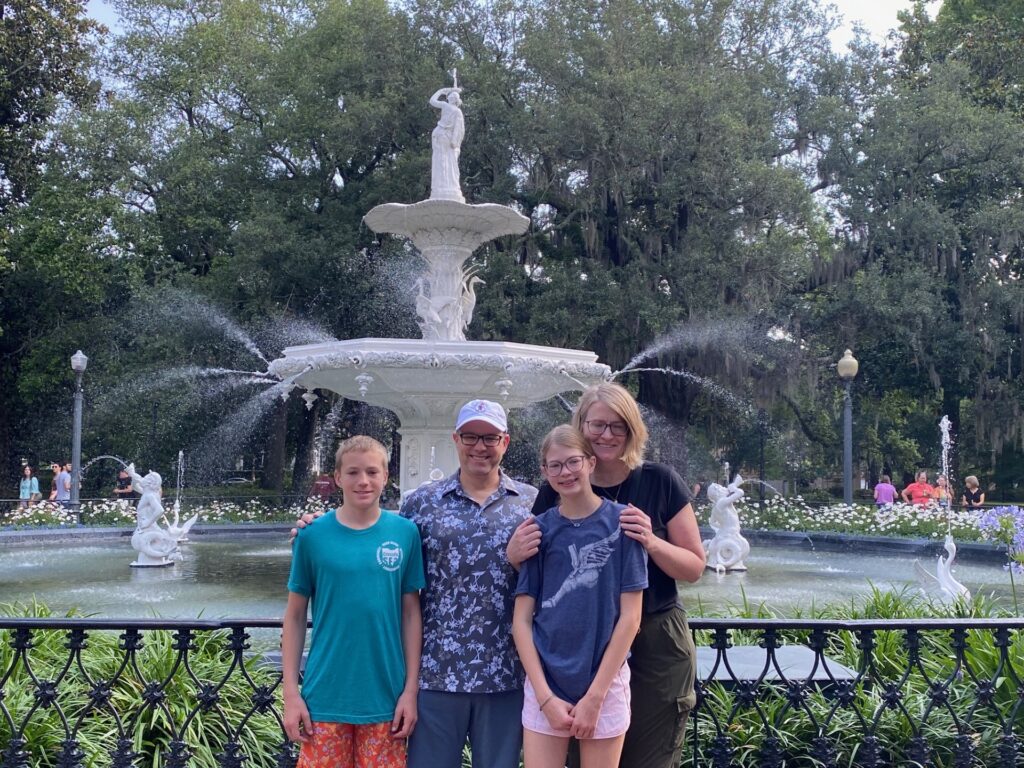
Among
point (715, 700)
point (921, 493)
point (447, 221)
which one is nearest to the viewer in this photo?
point (715, 700)

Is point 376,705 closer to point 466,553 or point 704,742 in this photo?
point 466,553

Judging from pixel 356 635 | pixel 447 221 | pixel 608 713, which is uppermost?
pixel 447 221

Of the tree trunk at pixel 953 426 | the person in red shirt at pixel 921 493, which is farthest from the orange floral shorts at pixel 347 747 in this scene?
the tree trunk at pixel 953 426

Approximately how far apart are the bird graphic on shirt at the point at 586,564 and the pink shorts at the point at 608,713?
26 cm

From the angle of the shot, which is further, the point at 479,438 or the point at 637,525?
the point at 479,438

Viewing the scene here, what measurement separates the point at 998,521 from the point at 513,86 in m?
20.2

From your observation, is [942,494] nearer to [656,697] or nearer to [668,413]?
[668,413]

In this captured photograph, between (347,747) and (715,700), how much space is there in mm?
2268

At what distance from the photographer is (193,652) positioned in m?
5.48

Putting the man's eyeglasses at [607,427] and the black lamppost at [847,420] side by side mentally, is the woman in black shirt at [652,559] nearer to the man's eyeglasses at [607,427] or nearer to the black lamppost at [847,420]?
the man's eyeglasses at [607,427]

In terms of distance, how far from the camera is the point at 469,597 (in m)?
3.11

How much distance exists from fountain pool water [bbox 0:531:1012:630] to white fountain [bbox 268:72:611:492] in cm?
222

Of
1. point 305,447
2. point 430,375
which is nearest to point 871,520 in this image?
point 430,375

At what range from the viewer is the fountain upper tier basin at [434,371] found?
32.9 feet
